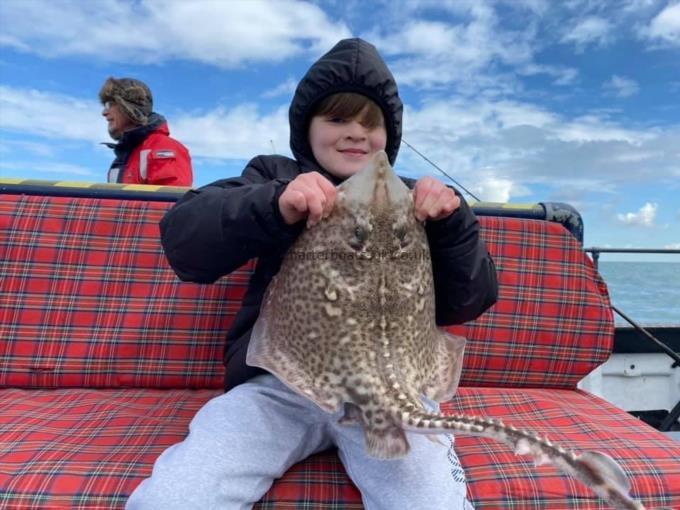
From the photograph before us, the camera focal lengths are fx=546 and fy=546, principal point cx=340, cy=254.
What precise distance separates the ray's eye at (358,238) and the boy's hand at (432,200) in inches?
8.8

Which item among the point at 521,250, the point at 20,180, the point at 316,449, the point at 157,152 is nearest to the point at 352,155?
the point at 316,449

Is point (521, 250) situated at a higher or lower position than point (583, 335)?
higher

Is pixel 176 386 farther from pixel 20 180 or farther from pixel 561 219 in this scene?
pixel 561 219

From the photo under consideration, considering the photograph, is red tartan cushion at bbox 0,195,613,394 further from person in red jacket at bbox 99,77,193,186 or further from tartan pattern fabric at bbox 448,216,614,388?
person in red jacket at bbox 99,77,193,186

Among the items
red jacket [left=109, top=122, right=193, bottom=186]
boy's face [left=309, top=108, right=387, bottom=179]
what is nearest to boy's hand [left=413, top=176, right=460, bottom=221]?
boy's face [left=309, top=108, right=387, bottom=179]

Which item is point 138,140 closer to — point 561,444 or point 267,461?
point 267,461

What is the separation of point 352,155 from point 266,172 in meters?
0.43

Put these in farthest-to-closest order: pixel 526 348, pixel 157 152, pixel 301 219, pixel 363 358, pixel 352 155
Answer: pixel 157 152 < pixel 526 348 < pixel 352 155 < pixel 301 219 < pixel 363 358


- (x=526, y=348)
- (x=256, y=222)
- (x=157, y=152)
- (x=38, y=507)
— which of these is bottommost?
(x=38, y=507)

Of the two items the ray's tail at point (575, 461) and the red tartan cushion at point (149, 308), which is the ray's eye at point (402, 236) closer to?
the ray's tail at point (575, 461)

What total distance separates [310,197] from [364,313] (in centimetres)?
40

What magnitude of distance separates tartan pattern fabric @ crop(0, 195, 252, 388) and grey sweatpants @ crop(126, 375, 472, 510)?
3.52ft

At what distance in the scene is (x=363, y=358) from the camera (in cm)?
169

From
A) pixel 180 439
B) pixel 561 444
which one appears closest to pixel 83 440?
pixel 180 439
